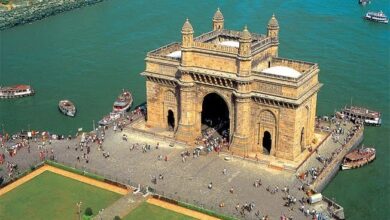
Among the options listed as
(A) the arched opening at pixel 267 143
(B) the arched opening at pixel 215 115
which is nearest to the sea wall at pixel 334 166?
(A) the arched opening at pixel 267 143

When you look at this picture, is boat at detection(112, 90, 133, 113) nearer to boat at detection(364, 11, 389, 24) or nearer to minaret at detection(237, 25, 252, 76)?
minaret at detection(237, 25, 252, 76)

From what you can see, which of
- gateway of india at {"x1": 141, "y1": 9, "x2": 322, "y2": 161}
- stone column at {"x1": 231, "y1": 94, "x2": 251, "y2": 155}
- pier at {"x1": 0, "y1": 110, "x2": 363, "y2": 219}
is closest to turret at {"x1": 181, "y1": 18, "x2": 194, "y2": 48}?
gateway of india at {"x1": 141, "y1": 9, "x2": 322, "y2": 161}

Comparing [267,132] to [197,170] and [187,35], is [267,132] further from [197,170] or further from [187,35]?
[187,35]

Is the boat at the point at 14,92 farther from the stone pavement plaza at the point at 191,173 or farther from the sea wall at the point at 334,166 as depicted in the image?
the sea wall at the point at 334,166

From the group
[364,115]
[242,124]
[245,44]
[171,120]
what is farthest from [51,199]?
[364,115]

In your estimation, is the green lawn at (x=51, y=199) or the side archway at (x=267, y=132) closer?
the green lawn at (x=51, y=199)
